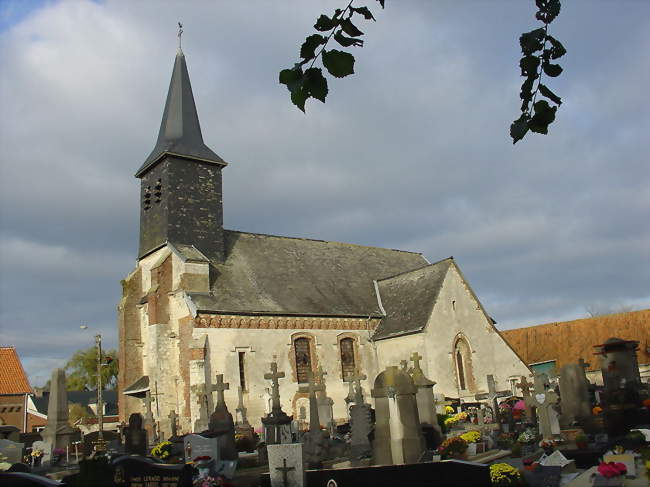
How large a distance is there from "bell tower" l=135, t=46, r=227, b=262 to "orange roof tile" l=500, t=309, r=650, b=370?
18248mm

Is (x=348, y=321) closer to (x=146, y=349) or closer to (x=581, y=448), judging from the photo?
(x=146, y=349)

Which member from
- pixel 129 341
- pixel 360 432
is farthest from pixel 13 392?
pixel 360 432

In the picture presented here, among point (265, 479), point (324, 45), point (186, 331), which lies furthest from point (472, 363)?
point (324, 45)

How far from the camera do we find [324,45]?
11.1 feet

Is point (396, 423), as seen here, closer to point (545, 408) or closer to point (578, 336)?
point (545, 408)

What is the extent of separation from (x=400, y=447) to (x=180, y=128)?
21.2 meters

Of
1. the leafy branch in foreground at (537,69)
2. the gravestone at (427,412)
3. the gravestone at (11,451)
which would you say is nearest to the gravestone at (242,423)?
the gravestone at (427,412)

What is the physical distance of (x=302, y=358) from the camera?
86.8 feet

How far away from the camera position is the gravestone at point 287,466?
9.27 metres

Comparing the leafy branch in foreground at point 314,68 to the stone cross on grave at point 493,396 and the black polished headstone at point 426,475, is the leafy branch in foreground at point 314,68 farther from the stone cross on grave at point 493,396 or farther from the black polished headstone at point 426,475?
the stone cross on grave at point 493,396

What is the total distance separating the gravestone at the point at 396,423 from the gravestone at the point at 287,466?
3.03m

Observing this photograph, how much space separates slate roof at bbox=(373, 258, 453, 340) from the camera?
89.3 ft

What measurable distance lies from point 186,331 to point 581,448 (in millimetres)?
16352

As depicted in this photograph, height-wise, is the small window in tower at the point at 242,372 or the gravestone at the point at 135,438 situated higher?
the small window in tower at the point at 242,372
